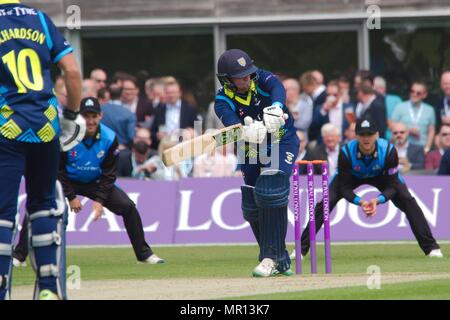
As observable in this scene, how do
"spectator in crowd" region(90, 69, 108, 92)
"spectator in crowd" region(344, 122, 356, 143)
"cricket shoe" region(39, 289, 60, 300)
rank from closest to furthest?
1. "cricket shoe" region(39, 289, 60, 300)
2. "spectator in crowd" region(344, 122, 356, 143)
3. "spectator in crowd" region(90, 69, 108, 92)

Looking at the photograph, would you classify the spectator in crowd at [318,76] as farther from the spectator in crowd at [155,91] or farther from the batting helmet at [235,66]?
the batting helmet at [235,66]

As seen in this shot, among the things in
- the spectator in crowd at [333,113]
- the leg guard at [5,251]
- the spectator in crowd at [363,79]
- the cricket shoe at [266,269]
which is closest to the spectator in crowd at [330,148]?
the spectator in crowd at [333,113]

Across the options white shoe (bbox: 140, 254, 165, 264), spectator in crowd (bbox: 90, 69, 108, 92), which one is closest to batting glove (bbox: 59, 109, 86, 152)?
white shoe (bbox: 140, 254, 165, 264)

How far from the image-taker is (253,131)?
1076cm

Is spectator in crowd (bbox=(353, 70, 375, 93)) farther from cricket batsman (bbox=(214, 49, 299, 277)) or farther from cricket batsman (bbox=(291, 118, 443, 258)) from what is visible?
cricket batsman (bbox=(214, 49, 299, 277))

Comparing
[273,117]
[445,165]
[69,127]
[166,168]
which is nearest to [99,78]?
[166,168]

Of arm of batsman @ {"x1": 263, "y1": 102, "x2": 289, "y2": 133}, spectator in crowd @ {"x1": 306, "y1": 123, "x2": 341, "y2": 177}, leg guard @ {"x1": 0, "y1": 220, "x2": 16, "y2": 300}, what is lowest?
leg guard @ {"x1": 0, "y1": 220, "x2": 16, "y2": 300}

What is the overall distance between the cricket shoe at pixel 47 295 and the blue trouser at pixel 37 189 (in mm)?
28

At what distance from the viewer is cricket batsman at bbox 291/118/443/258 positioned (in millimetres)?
13734

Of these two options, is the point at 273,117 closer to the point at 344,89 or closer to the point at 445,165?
the point at 445,165

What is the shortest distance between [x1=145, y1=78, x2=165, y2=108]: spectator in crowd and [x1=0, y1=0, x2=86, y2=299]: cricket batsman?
1006 centimetres

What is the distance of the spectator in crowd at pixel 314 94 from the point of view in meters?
18.0

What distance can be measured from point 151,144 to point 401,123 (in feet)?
11.6
